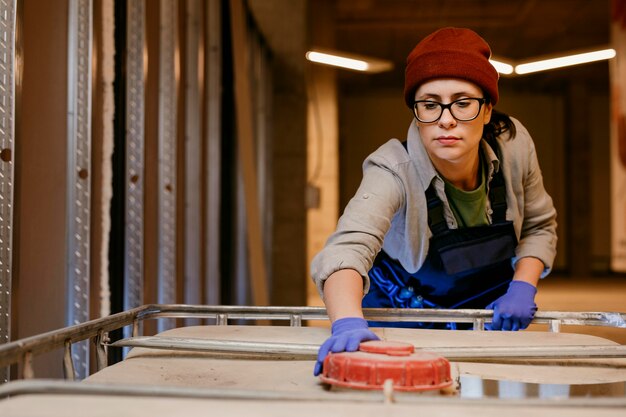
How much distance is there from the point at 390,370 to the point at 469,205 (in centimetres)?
118

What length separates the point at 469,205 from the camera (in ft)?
7.31

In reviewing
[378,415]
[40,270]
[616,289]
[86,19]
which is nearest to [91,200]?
[40,270]

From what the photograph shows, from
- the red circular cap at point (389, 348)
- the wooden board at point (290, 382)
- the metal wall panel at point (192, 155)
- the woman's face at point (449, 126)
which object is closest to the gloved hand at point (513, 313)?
the wooden board at point (290, 382)

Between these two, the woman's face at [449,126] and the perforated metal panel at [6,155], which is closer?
the woman's face at [449,126]

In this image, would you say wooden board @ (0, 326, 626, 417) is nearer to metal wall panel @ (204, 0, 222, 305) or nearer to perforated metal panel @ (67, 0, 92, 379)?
perforated metal panel @ (67, 0, 92, 379)

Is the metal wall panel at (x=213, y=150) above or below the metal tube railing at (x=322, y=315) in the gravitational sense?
above

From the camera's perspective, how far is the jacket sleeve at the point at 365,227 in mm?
1776

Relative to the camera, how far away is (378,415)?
0.88m

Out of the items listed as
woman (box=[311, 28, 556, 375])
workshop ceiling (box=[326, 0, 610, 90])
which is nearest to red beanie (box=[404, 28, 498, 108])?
woman (box=[311, 28, 556, 375])

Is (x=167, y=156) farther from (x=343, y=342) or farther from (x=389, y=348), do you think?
(x=389, y=348)

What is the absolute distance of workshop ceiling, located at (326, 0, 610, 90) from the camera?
11742 mm

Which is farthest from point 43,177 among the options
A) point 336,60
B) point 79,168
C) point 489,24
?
point 489,24

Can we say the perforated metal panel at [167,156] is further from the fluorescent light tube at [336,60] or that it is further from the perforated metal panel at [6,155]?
the fluorescent light tube at [336,60]

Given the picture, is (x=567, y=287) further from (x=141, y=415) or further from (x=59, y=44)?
(x=141, y=415)
